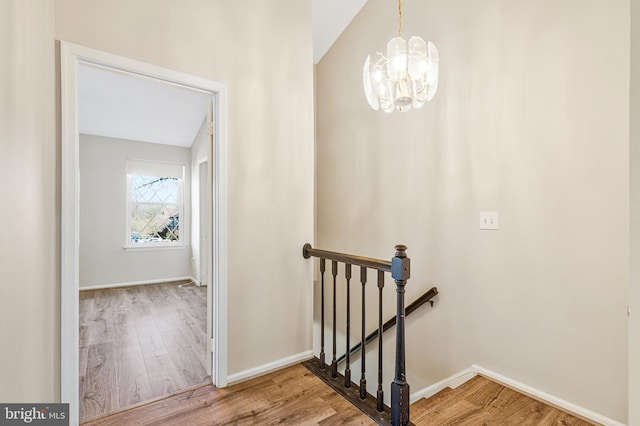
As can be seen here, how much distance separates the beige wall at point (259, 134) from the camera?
1.93 m

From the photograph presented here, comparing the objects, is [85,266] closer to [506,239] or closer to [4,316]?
[4,316]

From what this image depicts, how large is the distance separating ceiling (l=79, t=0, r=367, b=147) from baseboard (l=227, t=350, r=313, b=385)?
246cm

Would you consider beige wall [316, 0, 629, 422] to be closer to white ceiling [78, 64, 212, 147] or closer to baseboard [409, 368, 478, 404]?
baseboard [409, 368, 478, 404]

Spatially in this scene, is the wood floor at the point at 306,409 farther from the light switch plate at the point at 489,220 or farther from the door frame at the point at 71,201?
the light switch plate at the point at 489,220

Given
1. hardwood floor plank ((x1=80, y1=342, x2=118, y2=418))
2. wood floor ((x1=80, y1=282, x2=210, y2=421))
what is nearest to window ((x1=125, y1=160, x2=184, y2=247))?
wood floor ((x1=80, y1=282, x2=210, y2=421))

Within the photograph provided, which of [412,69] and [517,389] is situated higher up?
[412,69]

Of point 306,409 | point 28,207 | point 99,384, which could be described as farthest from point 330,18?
point 99,384

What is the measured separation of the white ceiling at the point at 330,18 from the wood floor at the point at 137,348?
346 cm

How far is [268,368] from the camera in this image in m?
2.22

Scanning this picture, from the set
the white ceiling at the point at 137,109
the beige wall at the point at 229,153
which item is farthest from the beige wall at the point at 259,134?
the white ceiling at the point at 137,109

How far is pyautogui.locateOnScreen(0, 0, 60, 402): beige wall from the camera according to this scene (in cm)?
89

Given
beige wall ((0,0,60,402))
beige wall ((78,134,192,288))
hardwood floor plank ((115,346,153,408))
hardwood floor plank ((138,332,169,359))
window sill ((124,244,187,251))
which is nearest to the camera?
beige wall ((0,0,60,402))

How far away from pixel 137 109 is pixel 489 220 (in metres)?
4.61

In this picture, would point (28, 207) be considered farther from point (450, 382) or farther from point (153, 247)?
point (153, 247)
